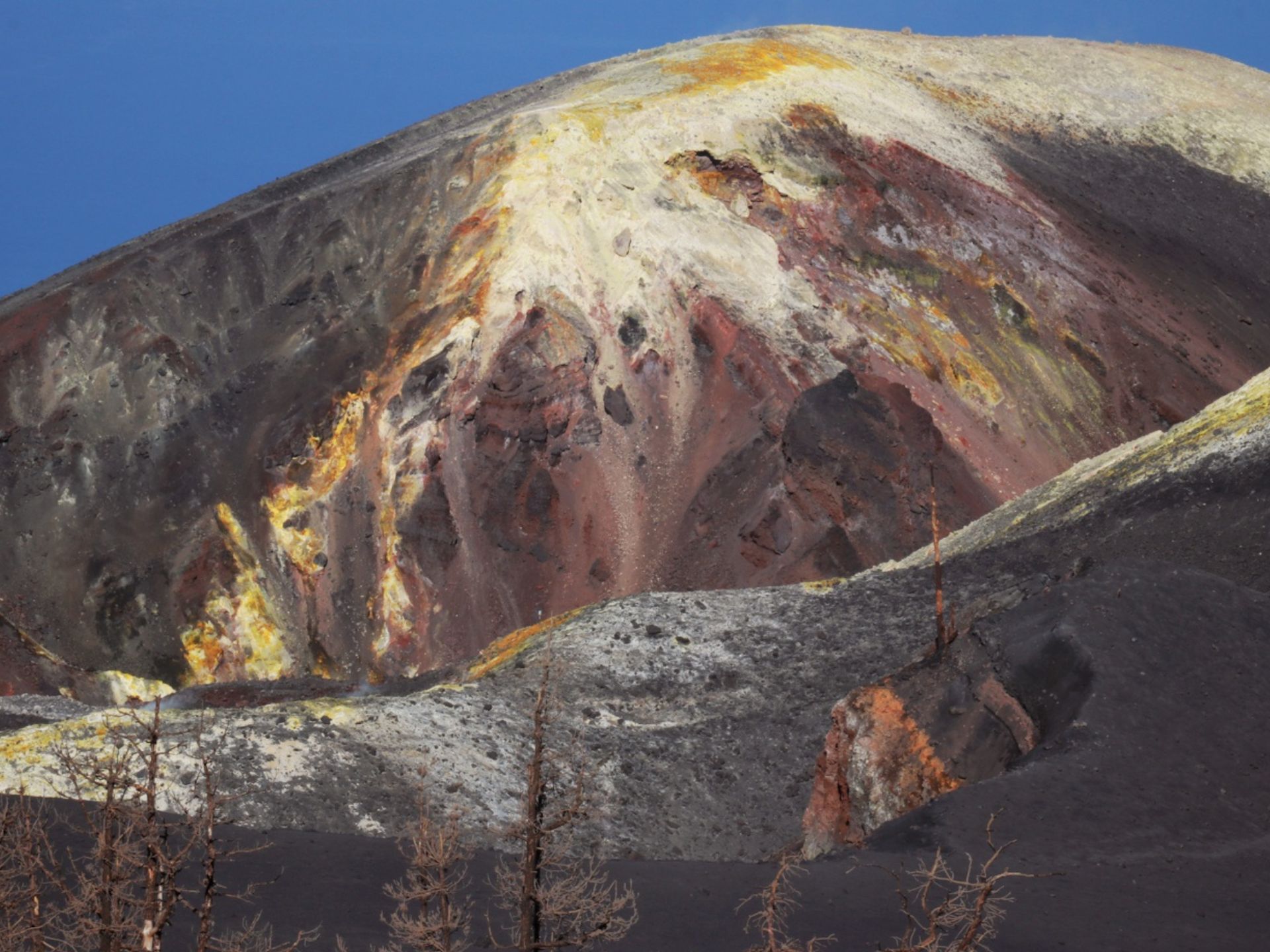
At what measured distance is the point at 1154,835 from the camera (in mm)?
20688

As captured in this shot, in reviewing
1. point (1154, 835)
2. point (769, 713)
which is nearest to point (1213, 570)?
point (769, 713)

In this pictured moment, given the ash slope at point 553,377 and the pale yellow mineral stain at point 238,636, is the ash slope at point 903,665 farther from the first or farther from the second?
the pale yellow mineral stain at point 238,636

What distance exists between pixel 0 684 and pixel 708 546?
1844 cm

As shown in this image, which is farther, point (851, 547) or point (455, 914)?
point (851, 547)

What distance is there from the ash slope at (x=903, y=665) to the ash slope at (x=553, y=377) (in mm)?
3446

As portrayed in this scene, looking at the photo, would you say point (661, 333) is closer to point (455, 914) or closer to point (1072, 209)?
point (1072, 209)

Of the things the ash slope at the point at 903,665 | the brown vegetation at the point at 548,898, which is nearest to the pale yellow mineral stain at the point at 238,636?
the ash slope at the point at 903,665

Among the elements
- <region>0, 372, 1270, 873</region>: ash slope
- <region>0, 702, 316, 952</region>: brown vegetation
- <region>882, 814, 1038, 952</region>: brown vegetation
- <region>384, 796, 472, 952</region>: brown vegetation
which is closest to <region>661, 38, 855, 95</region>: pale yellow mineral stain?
<region>0, 372, 1270, 873</region>: ash slope

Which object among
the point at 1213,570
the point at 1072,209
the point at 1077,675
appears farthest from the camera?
the point at 1072,209

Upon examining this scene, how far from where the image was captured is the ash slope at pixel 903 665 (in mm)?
21953

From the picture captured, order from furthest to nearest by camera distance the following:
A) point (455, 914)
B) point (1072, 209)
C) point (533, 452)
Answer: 1. point (1072, 209)
2. point (533, 452)
3. point (455, 914)

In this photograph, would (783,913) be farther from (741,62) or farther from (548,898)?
(741,62)

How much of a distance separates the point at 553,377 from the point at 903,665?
18001 mm

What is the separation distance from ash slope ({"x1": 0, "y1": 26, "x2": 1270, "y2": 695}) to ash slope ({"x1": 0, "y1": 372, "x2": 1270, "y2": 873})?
11.3 ft
